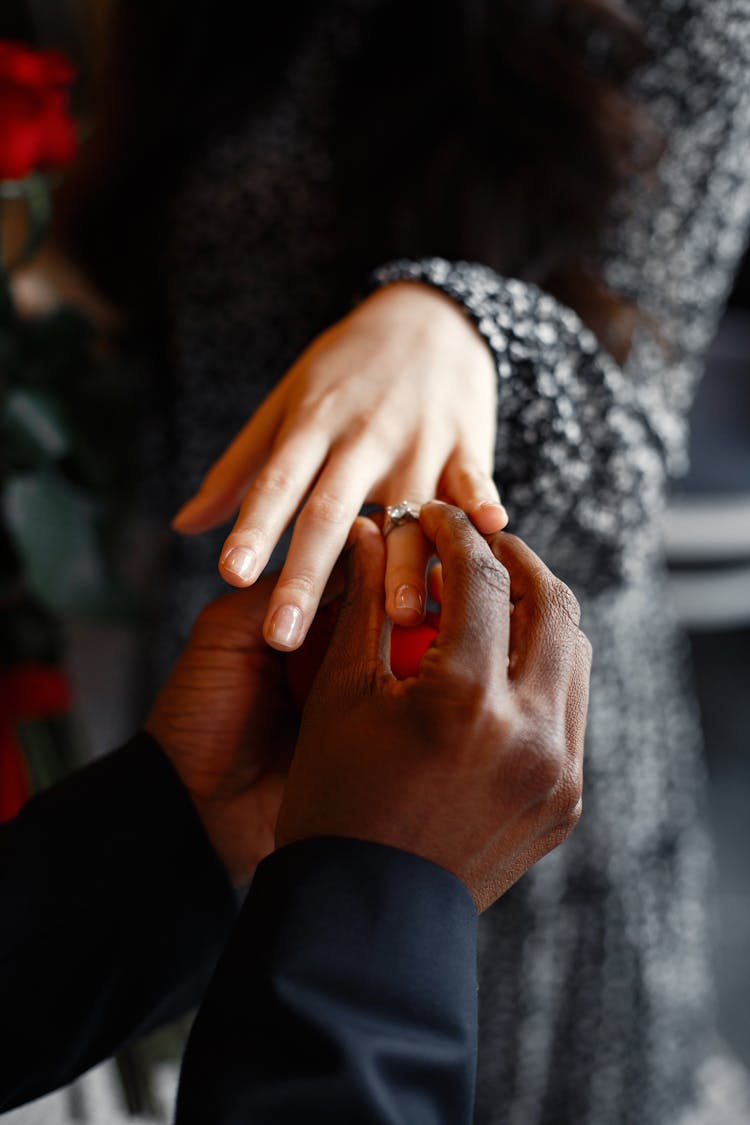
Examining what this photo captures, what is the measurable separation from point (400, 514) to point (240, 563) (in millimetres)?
87

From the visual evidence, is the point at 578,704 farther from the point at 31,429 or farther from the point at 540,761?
the point at 31,429

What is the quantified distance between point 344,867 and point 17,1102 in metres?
0.22

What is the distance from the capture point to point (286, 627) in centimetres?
39

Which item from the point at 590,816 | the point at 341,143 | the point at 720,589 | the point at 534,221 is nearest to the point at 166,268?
the point at 341,143

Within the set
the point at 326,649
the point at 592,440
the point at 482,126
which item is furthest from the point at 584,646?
the point at 482,126

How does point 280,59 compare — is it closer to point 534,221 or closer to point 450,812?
point 534,221

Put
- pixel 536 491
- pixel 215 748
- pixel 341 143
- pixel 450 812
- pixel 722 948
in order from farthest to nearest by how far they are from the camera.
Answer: pixel 722 948, pixel 341 143, pixel 536 491, pixel 215 748, pixel 450 812

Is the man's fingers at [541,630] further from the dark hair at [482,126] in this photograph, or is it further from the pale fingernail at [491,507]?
the dark hair at [482,126]

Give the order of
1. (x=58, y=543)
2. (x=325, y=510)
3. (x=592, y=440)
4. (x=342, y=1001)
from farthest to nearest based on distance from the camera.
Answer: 1. (x=58, y=543)
2. (x=592, y=440)
3. (x=325, y=510)
4. (x=342, y=1001)

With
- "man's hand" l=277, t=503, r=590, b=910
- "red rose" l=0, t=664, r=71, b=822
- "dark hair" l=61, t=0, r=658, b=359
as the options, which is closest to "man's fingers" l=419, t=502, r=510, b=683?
"man's hand" l=277, t=503, r=590, b=910

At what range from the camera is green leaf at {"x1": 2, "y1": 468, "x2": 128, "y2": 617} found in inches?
26.9

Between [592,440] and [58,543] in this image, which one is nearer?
[592,440]

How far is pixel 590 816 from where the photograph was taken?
783mm

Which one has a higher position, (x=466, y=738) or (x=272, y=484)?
(x=272, y=484)
